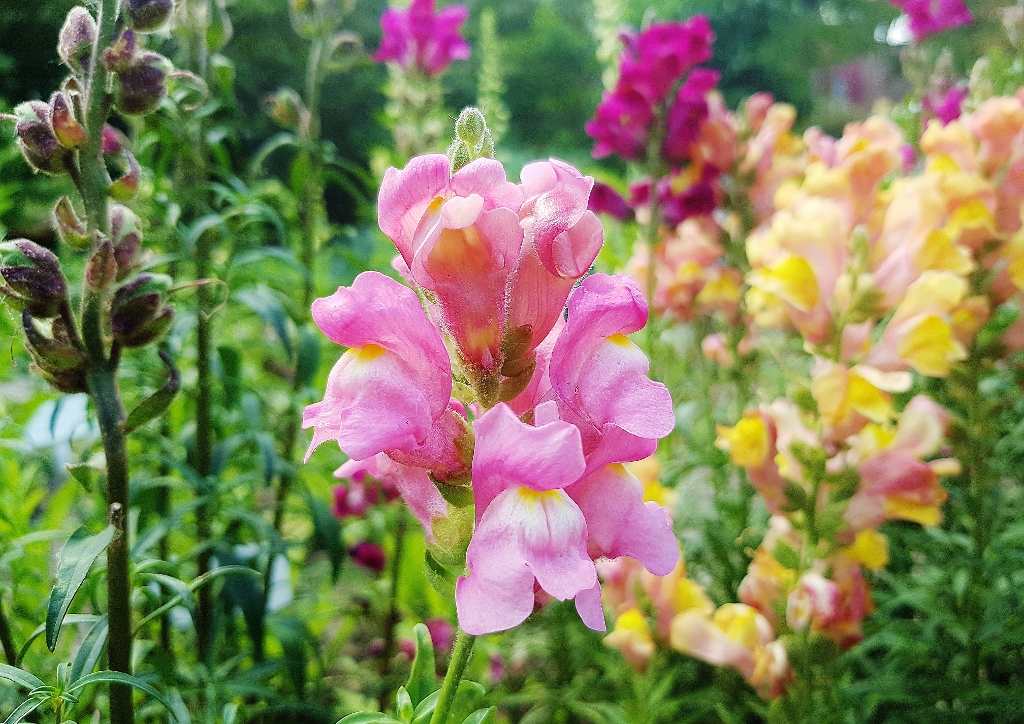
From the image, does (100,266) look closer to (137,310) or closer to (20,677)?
(137,310)

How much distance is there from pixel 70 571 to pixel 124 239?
302mm

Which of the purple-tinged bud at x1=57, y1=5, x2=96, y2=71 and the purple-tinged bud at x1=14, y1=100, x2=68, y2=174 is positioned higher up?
the purple-tinged bud at x1=57, y1=5, x2=96, y2=71

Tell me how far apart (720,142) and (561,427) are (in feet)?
5.23

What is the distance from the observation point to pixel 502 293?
1.82 feet

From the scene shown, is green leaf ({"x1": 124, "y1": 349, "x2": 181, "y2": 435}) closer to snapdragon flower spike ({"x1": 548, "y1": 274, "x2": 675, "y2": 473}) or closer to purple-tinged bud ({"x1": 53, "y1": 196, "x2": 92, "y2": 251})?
purple-tinged bud ({"x1": 53, "y1": 196, "x2": 92, "y2": 251})

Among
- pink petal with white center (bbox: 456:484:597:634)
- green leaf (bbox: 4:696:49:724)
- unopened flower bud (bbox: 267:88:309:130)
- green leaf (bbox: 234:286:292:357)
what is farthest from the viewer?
unopened flower bud (bbox: 267:88:309:130)

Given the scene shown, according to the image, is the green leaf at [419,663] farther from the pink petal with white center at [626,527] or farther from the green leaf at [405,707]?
the pink petal with white center at [626,527]

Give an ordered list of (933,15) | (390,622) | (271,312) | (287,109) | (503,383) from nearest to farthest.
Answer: (503,383)
(271,312)
(287,109)
(390,622)
(933,15)

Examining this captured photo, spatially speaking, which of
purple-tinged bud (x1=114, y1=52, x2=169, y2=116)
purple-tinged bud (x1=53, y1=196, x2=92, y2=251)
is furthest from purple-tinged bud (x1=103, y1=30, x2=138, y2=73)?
purple-tinged bud (x1=53, y1=196, x2=92, y2=251)

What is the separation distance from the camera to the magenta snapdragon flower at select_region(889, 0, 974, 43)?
2242 mm

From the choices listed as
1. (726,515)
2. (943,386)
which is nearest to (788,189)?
(943,386)

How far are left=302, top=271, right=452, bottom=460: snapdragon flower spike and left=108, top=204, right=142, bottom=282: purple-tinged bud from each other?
0.28 meters

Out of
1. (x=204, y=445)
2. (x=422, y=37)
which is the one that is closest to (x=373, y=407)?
(x=204, y=445)

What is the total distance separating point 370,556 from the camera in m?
1.80
